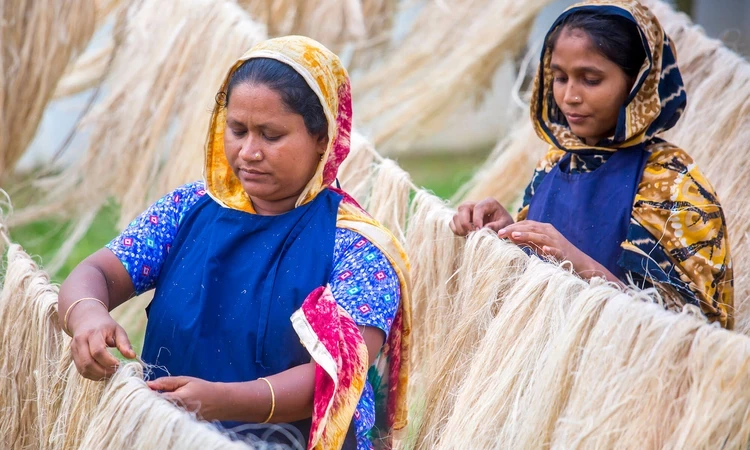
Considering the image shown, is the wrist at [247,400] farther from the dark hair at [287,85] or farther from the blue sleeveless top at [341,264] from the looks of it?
the dark hair at [287,85]

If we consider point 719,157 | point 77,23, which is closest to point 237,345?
point 719,157

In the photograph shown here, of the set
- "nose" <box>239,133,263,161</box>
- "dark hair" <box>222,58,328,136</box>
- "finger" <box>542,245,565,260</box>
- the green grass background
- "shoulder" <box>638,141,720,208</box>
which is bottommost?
the green grass background

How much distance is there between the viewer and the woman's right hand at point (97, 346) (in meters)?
1.84

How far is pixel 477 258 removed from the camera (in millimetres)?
2418

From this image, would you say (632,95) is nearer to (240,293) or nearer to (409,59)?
(240,293)

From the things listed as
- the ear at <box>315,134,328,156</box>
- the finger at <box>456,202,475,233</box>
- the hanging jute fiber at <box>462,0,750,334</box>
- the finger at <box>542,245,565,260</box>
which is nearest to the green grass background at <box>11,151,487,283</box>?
the ear at <box>315,134,328,156</box>

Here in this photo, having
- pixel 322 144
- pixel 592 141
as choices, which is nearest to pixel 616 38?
pixel 592 141

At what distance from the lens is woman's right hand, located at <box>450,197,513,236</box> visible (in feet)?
8.36

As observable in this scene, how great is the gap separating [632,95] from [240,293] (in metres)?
1.15

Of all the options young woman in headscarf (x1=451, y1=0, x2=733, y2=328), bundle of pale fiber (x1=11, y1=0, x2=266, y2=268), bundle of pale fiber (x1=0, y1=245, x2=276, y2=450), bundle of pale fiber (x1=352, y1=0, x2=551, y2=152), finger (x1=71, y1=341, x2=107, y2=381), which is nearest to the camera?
bundle of pale fiber (x1=0, y1=245, x2=276, y2=450)

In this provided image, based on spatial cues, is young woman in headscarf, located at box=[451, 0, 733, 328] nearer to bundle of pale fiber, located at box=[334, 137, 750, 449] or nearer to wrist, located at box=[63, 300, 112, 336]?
bundle of pale fiber, located at box=[334, 137, 750, 449]

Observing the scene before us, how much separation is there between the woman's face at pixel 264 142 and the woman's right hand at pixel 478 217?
1.86 feet

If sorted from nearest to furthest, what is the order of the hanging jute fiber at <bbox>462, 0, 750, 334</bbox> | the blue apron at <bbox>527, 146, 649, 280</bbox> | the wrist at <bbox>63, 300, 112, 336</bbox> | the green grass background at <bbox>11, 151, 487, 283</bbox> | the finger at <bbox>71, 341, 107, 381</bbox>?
the finger at <bbox>71, 341, 107, 381</bbox>
the wrist at <bbox>63, 300, 112, 336</bbox>
the blue apron at <bbox>527, 146, 649, 280</bbox>
the hanging jute fiber at <bbox>462, 0, 750, 334</bbox>
the green grass background at <bbox>11, 151, 487, 283</bbox>

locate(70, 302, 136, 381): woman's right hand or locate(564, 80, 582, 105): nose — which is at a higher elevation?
locate(564, 80, 582, 105): nose
